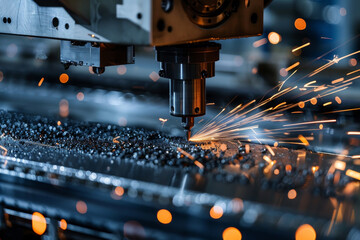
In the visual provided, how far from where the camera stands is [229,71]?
10.0 ft

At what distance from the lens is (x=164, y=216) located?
118 centimetres

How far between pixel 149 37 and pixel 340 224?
563mm

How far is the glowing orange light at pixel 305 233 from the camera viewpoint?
3.40ft

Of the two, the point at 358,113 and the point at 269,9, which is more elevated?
the point at 269,9

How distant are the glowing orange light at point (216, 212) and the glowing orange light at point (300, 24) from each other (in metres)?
2.88

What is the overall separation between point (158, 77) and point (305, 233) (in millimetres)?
1771

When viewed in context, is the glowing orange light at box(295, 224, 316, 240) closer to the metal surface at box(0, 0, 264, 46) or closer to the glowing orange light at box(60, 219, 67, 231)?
the metal surface at box(0, 0, 264, 46)

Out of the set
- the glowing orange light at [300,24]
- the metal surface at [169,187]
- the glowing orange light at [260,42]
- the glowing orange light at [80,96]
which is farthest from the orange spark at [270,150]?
the glowing orange light at [300,24]

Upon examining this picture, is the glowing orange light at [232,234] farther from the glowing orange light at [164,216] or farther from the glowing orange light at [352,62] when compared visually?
the glowing orange light at [352,62]

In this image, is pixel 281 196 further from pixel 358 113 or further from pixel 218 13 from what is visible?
pixel 358 113

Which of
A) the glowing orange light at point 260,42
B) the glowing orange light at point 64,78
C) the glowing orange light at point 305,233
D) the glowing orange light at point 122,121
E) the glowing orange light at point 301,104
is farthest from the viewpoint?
the glowing orange light at point 260,42

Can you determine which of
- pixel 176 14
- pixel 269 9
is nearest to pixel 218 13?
pixel 176 14

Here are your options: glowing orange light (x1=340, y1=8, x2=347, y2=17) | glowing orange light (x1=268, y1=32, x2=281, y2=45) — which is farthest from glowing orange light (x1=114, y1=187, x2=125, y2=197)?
glowing orange light (x1=268, y1=32, x2=281, y2=45)

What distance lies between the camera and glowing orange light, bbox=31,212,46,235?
1.42 meters
